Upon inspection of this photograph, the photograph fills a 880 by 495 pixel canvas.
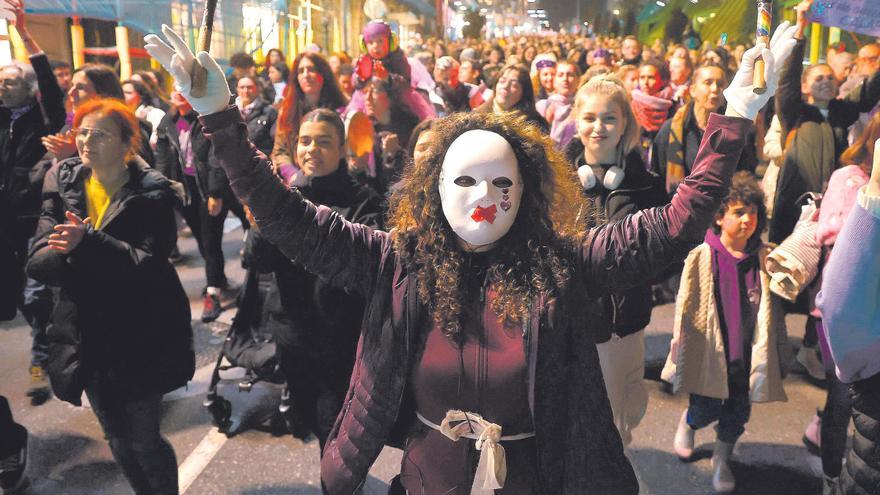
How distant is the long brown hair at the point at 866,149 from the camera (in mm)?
2547

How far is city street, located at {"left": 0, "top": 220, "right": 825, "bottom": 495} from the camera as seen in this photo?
3.38 m

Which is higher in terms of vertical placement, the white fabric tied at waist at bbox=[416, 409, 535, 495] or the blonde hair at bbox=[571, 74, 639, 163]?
the blonde hair at bbox=[571, 74, 639, 163]

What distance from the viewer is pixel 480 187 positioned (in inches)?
70.6

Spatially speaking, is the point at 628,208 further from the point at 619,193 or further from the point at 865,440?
the point at 865,440

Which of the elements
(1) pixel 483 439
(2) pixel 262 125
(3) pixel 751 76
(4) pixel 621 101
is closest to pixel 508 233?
(1) pixel 483 439

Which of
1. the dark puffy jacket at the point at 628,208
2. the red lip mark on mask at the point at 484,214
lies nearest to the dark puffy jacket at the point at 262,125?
the dark puffy jacket at the point at 628,208

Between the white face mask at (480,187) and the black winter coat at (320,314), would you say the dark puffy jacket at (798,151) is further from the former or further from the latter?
the white face mask at (480,187)

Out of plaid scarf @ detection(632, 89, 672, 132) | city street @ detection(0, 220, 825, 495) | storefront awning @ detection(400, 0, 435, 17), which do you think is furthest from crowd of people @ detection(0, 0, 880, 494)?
storefront awning @ detection(400, 0, 435, 17)

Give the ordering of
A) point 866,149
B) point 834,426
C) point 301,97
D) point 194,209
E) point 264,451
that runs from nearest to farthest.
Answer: point 866,149 < point 834,426 < point 264,451 < point 301,97 < point 194,209

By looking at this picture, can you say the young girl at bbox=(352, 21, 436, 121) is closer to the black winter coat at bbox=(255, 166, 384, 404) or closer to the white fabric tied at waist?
the black winter coat at bbox=(255, 166, 384, 404)

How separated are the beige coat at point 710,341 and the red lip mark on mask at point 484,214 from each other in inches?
71.3

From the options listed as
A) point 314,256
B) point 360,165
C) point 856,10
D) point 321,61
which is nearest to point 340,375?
point 314,256

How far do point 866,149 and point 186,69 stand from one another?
2345mm

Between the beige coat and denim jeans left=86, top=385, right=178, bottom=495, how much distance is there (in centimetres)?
222
